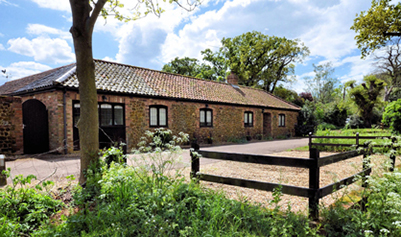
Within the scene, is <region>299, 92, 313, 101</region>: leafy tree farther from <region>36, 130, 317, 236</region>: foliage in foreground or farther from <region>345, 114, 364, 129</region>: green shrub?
<region>36, 130, 317, 236</region>: foliage in foreground

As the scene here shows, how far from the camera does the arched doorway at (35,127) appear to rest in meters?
9.28

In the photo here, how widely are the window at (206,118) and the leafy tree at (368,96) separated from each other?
713 inches

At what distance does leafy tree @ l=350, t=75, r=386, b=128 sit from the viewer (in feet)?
76.0

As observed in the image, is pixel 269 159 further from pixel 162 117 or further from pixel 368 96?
pixel 368 96

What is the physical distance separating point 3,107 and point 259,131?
16.8 m

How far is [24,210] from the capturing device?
2.99m

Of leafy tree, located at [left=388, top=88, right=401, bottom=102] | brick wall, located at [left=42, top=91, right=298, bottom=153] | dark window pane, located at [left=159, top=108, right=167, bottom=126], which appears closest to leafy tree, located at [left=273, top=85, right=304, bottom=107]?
leafy tree, located at [left=388, top=88, right=401, bottom=102]

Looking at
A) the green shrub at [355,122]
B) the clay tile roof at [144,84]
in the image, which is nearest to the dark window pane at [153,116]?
the clay tile roof at [144,84]

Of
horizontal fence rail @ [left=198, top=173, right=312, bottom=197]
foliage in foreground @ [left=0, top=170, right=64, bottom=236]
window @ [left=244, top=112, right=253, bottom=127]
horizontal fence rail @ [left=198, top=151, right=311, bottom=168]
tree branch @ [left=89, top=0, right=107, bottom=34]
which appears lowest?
foliage in foreground @ [left=0, top=170, right=64, bottom=236]

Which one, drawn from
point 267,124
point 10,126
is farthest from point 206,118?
point 10,126

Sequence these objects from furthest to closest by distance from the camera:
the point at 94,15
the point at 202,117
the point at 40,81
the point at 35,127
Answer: the point at 202,117, the point at 40,81, the point at 35,127, the point at 94,15

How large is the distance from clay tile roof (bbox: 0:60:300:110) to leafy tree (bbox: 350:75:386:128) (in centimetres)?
1189

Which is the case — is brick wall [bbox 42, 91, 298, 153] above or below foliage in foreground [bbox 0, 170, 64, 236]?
above

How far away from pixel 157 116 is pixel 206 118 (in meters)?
3.93
